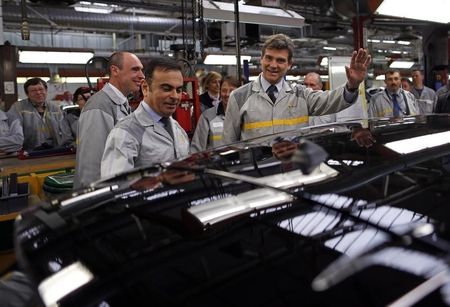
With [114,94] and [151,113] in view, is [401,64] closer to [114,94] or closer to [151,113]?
[114,94]

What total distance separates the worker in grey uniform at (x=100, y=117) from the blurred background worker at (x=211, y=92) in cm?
185

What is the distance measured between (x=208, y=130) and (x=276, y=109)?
1.32 metres

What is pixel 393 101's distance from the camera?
5.22m

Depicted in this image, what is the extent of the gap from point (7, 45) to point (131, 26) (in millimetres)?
2886

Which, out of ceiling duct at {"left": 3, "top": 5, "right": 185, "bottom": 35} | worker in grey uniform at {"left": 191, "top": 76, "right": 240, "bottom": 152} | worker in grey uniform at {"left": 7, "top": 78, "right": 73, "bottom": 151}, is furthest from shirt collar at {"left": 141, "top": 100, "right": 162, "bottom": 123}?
ceiling duct at {"left": 3, "top": 5, "right": 185, "bottom": 35}

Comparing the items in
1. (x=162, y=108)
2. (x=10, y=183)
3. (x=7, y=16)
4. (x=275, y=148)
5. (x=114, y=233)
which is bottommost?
(x=10, y=183)

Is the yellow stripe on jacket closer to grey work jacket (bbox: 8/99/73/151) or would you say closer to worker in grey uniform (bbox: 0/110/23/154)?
grey work jacket (bbox: 8/99/73/151)

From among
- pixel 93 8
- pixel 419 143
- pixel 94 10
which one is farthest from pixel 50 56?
pixel 419 143

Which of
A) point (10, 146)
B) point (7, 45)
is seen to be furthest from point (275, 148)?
point (7, 45)

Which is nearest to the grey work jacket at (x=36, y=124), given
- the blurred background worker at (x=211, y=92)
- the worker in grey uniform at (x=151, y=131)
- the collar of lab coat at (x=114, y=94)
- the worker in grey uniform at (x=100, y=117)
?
the blurred background worker at (x=211, y=92)

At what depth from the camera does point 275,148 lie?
4.20 ft

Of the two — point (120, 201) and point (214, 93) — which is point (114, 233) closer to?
point (120, 201)

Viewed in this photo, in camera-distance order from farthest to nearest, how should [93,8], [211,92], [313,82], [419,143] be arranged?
1. [93,8]
2. [313,82]
3. [211,92]
4. [419,143]

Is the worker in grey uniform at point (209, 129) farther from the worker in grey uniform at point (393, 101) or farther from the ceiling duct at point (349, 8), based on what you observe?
the ceiling duct at point (349, 8)
